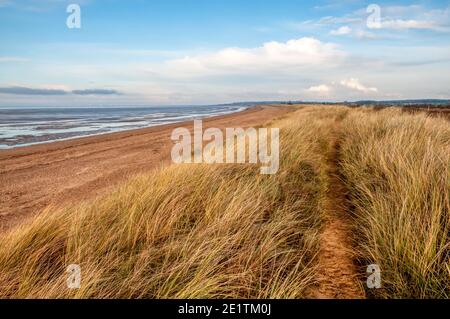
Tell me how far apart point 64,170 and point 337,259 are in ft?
26.7

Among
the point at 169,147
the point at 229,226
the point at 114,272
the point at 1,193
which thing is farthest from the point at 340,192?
the point at 169,147

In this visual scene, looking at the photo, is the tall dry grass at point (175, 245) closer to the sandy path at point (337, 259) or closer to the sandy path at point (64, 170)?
the sandy path at point (337, 259)

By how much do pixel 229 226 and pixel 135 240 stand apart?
104 cm

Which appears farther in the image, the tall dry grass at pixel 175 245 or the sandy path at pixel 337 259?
the sandy path at pixel 337 259

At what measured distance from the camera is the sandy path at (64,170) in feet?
20.5

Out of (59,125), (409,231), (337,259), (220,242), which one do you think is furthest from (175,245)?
(59,125)

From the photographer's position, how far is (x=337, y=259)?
3453 millimetres

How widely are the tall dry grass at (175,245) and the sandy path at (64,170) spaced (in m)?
2.31

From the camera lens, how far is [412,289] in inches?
104

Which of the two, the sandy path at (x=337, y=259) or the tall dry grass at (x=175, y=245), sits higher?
the tall dry grass at (x=175, y=245)

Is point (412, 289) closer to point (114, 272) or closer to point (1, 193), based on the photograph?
point (114, 272)

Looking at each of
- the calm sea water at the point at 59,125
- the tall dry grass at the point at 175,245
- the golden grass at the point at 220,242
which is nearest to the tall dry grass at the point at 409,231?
the golden grass at the point at 220,242

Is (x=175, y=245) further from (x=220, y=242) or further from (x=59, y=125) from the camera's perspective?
(x=59, y=125)

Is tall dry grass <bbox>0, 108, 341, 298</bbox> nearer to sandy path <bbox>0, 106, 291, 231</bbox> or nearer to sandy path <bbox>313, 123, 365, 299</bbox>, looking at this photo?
sandy path <bbox>313, 123, 365, 299</bbox>
